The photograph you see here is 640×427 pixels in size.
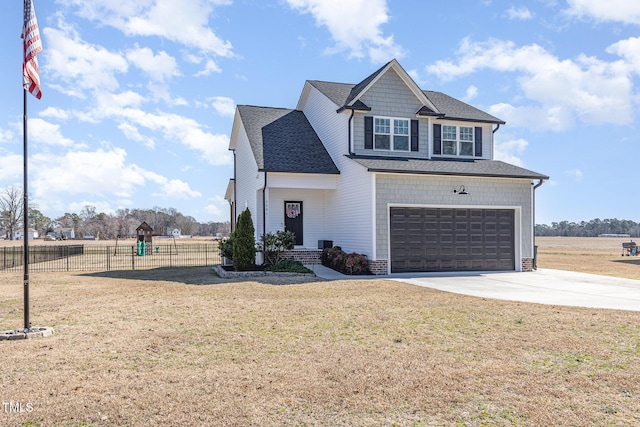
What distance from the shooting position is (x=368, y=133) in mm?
20250

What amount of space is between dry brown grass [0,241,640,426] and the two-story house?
281 inches

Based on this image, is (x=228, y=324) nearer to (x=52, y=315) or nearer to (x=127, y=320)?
(x=127, y=320)

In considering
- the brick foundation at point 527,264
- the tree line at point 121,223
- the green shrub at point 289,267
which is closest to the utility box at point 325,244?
the green shrub at point 289,267

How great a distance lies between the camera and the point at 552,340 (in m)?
7.52

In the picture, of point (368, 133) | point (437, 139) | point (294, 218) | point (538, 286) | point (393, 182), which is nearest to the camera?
point (538, 286)

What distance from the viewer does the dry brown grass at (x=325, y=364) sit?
470 centimetres

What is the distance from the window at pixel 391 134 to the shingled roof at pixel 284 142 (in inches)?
89.9

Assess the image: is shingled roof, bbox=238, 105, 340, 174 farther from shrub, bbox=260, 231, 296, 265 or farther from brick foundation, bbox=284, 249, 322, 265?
brick foundation, bbox=284, 249, 322, 265

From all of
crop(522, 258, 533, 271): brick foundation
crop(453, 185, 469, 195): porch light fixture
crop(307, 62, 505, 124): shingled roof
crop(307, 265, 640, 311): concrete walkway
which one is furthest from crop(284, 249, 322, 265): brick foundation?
crop(522, 258, 533, 271): brick foundation

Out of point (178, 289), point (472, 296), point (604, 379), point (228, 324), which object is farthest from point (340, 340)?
point (178, 289)

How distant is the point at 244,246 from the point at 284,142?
6223 millimetres

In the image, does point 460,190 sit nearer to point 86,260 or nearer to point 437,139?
point 437,139

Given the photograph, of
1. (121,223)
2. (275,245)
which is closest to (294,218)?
(275,245)

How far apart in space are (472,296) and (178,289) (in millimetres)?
8385
